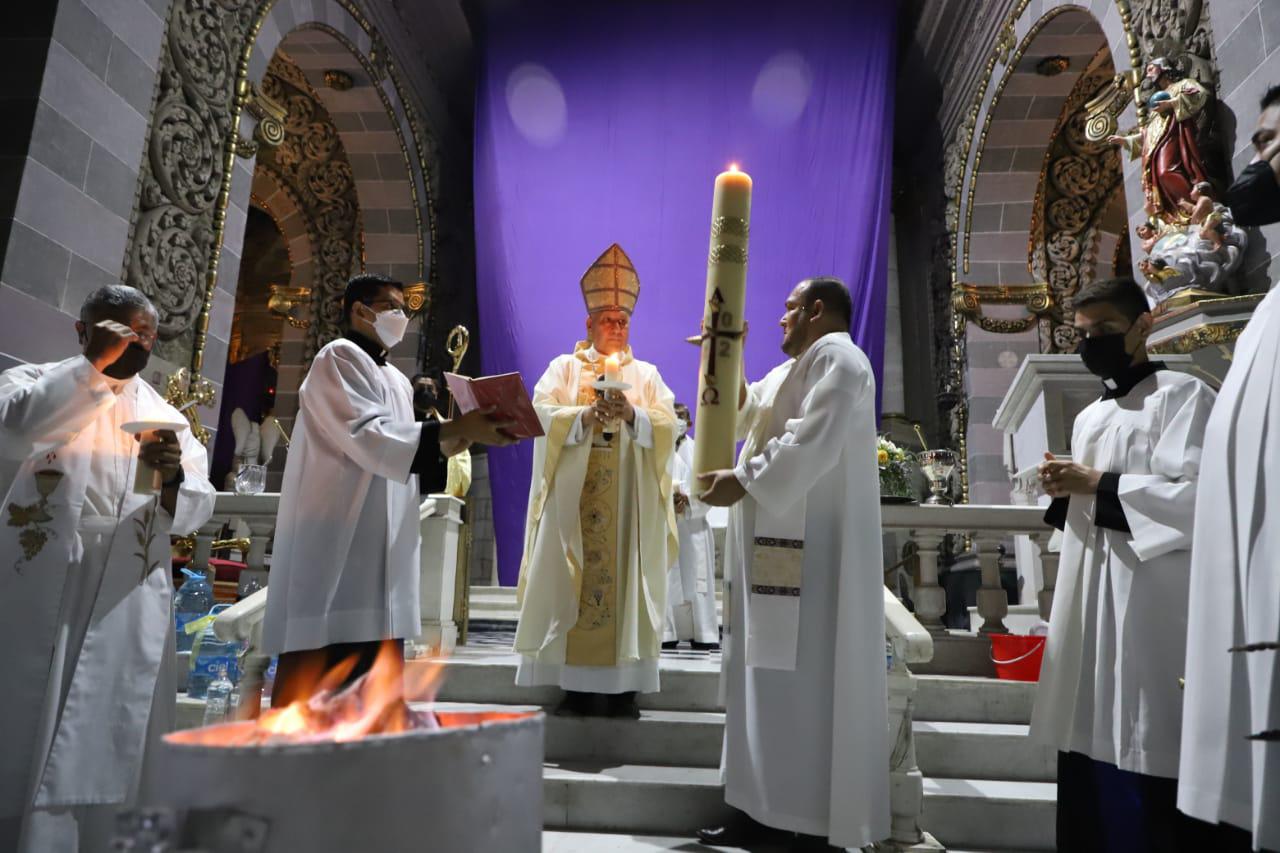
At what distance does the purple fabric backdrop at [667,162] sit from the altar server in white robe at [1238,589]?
6.42 metres

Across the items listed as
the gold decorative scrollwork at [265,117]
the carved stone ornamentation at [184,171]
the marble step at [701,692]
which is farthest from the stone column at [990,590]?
the gold decorative scrollwork at [265,117]

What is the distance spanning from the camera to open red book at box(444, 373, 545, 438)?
2.39 metres

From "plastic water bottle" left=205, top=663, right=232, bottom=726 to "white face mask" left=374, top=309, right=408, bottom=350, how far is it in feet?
6.07

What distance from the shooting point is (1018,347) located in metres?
8.78

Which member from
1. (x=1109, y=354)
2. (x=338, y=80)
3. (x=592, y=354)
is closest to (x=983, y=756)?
(x=1109, y=354)

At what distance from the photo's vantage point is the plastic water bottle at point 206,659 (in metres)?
4.02

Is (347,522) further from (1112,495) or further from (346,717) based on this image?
(1112,495)

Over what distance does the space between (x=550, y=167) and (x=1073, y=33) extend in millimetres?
5195

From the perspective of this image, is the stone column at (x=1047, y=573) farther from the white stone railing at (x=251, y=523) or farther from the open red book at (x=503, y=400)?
the white stone railing at (x=251, y=523)

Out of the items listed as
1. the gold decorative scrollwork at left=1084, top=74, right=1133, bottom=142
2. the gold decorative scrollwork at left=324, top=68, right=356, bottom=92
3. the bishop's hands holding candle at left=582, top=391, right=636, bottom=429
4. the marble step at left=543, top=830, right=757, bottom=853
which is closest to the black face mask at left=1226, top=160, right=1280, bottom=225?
the marble step at left=543, top=830, right=757, bottom=853

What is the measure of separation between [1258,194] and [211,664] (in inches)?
172

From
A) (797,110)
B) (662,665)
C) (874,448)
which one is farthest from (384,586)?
(797,110)

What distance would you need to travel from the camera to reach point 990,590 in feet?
14.3

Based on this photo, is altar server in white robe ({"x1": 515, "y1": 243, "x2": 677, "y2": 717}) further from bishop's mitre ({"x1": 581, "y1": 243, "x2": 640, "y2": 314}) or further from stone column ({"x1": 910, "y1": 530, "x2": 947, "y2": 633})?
stone column ({"x1": 910, "y1": 530, "x2": 947, "y2": 633})
